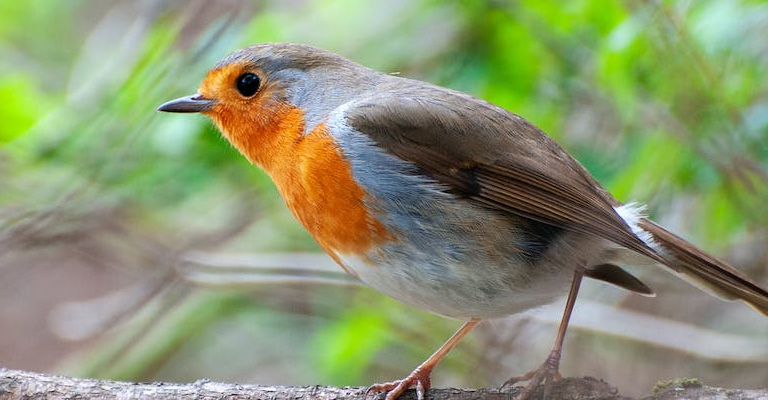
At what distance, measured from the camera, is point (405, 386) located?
3.29 m

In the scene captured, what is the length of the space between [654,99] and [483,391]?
5.34 ft

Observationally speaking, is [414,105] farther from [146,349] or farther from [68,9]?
[68,9]

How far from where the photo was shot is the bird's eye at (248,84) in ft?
11.9

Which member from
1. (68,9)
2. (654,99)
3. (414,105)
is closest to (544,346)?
(654,99)

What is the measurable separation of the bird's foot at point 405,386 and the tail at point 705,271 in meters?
0.87

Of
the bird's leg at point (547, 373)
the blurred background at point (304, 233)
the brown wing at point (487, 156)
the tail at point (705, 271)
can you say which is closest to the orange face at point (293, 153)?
the brown wing at point (487, 156)

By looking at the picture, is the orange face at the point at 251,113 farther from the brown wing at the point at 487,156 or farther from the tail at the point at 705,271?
the tail at the point at 705,271

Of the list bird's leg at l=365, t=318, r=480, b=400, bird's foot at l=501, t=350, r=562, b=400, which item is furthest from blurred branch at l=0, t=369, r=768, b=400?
bird's leg at l=365, t=318, r=480, b=400

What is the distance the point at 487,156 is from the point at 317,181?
56 centimetres

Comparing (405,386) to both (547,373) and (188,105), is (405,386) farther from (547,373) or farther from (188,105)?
(188,105)

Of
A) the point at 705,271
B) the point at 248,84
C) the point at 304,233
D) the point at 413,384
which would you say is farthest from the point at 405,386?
the point at 304,233

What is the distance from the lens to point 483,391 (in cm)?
307

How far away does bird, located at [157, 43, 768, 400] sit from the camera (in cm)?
308

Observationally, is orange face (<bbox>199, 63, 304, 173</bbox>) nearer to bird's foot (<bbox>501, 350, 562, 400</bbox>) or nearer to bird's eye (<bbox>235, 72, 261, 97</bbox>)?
bird's eye (<bbox>235, 72, 261, 97</bbox>)
